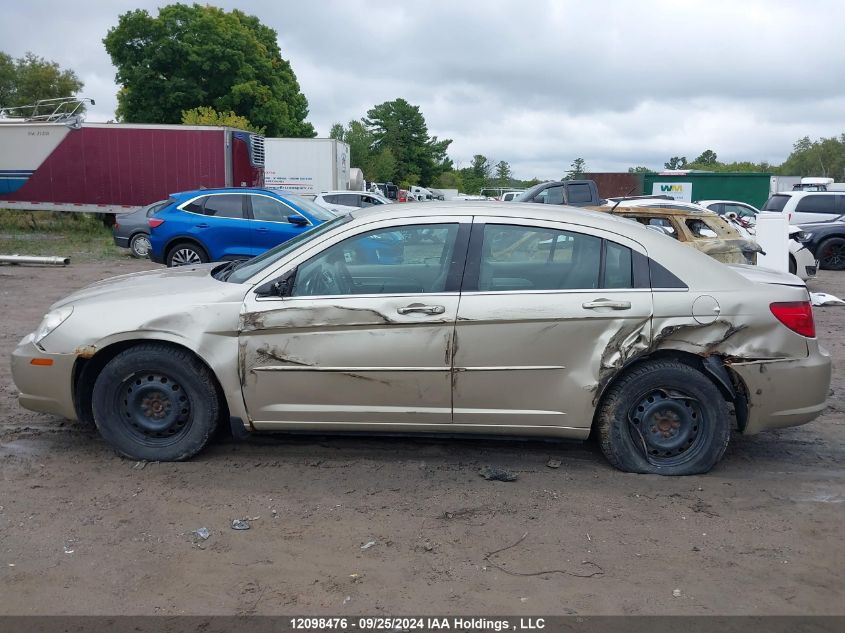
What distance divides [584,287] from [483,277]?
1.94ft

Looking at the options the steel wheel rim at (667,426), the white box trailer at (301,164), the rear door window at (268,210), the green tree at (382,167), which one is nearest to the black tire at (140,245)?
the rear door window at (268,210)

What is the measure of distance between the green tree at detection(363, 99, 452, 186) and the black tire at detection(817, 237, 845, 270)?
54.0 m

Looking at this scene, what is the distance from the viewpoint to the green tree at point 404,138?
6969 cm

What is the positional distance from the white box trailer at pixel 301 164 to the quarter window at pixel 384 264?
78.6 ft

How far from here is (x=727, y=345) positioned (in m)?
4.52

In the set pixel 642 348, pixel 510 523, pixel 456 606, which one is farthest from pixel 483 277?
pixel 456 606

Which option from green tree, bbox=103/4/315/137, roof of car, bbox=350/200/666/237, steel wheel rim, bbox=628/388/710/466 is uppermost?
green tree, bbox=103/4/315/137

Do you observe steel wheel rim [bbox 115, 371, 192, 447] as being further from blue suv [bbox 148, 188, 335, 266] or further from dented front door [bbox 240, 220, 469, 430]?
blue suv [bbox 148, 188, 335, 266]

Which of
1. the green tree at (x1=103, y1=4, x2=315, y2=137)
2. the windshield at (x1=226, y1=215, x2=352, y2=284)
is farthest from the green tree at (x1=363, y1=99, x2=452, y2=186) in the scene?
the windshield at (x1=226, y1=215, x2=352, y2=284)

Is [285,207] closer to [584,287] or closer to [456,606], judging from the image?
[584,287]

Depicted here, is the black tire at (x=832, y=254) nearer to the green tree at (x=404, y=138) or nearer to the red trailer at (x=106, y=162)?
the red trailer at (x=106, y=162)

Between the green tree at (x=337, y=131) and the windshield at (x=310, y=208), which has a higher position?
the green tree at (x=337, y=131)

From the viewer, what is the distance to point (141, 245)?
17.0 metres

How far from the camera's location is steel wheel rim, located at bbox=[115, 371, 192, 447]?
15.5 ft
